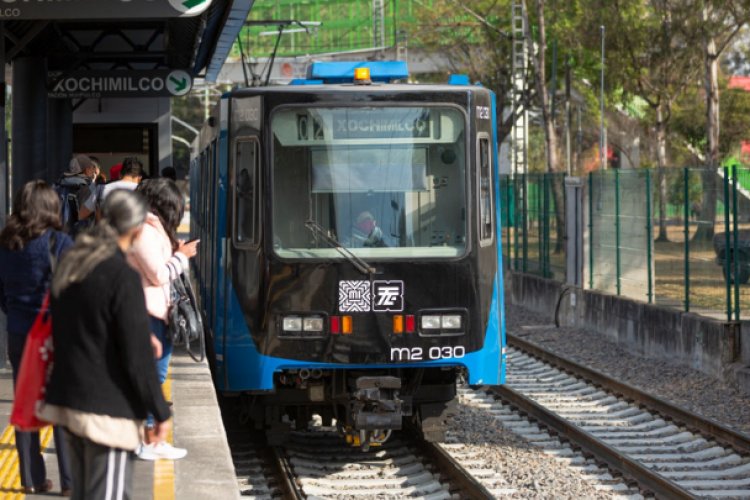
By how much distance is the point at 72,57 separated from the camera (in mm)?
21953

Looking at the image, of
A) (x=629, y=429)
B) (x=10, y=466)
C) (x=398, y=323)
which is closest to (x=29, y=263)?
(x=10, y=466)

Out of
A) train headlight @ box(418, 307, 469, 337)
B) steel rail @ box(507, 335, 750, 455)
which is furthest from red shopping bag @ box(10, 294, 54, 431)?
steel rail @ box(507, 335, 750, 455)

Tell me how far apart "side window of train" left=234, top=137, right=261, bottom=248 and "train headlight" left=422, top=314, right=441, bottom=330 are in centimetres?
140

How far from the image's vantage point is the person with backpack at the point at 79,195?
1215 centimetres

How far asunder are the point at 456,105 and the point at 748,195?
7425 mm

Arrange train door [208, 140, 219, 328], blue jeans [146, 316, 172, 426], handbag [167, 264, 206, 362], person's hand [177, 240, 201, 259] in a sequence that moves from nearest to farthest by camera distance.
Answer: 1. blue jeans [146, 316, 172, 426]
2. handbag [167, 264, 206, 362]
3. person's hand [177, 240, 201, 259]
4. train door [208, 140, 219, 328]

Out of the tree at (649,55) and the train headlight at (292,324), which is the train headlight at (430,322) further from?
the tree at (649,55)

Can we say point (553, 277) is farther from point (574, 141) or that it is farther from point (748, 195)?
point (574, 141)

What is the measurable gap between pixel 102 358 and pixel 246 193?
5.63 metres

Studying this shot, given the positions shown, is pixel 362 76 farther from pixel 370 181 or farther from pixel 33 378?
pixel 33 378

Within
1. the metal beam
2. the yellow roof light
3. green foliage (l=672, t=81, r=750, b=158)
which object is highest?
green foliage (l=672, t=81, r=750, b=158)

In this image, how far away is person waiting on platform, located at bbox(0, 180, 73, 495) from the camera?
7871mm

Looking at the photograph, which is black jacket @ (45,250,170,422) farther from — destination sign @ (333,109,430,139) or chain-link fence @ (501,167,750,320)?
chain-link fence @ (501,167,750,320)

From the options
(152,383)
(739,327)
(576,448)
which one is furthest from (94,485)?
(739,327)
